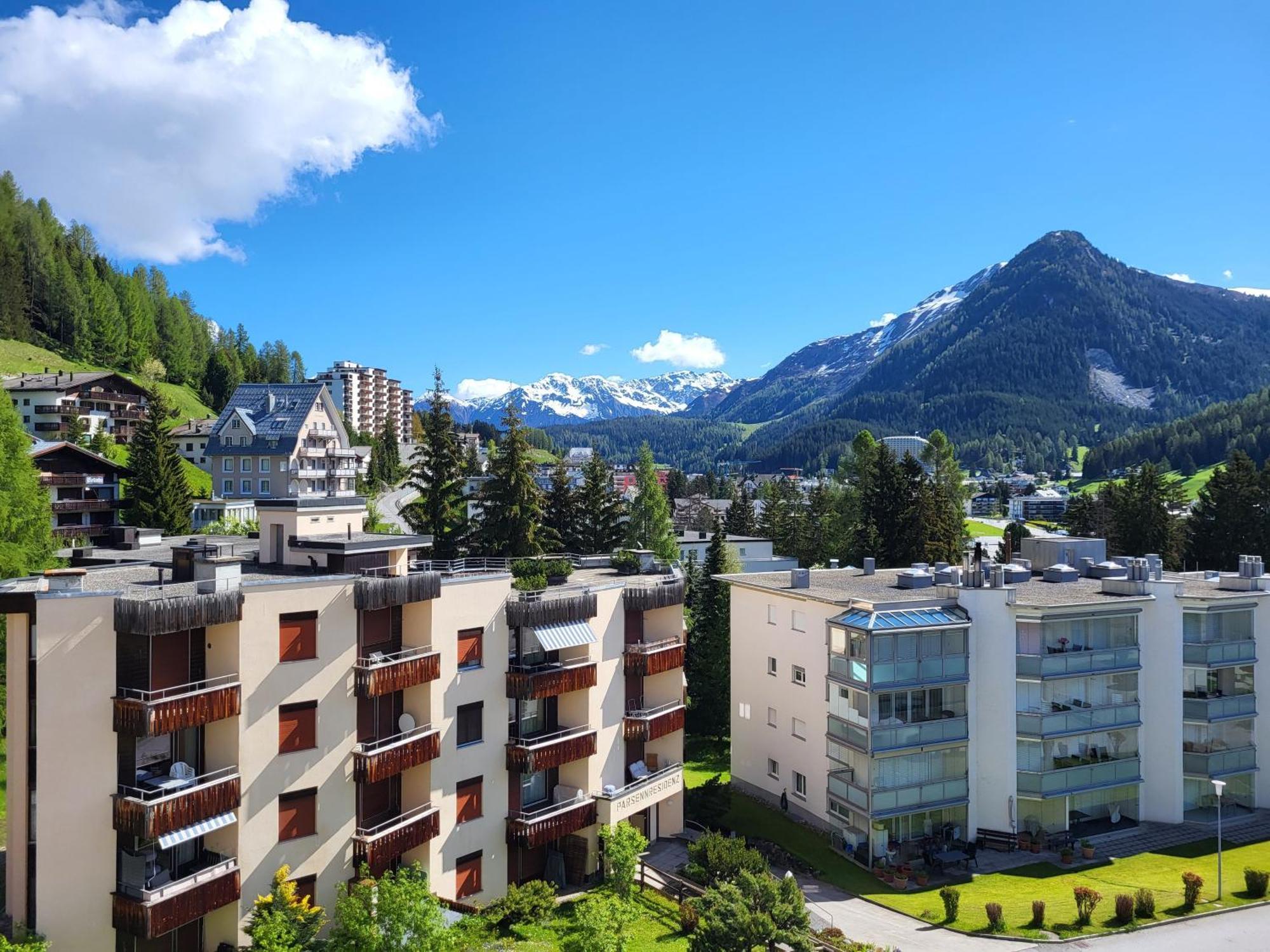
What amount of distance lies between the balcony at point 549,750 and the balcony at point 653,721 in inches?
97.4

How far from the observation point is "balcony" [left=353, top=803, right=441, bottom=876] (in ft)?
87.6

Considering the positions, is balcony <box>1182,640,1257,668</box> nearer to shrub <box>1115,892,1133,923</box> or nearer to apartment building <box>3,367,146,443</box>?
shrub <box>1115,892,1133,923</box>

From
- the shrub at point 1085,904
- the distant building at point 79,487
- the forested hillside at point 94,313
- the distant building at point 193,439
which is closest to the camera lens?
the shrub at point 1085,904

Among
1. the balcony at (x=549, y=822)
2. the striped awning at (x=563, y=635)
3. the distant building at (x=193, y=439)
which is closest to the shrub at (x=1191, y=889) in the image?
the balcony at (x=549, y=822)

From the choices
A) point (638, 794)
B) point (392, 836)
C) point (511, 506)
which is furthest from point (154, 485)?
point (638, 794)

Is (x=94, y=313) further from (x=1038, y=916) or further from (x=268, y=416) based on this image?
(x=1038, y=916)

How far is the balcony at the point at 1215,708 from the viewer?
40219 mm

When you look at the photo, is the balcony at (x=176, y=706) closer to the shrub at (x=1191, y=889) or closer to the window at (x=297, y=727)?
the window at (x=297, y=727)

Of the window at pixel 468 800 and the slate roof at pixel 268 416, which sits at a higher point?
the slate roof at pixel 268 416

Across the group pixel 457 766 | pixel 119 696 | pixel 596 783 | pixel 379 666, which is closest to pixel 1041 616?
pixel 596 783

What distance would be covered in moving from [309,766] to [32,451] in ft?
192

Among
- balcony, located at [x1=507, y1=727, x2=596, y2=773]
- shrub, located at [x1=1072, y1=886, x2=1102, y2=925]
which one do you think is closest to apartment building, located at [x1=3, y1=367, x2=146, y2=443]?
balcony, located at [x1=507, y1=727, x2=596, y2=773]

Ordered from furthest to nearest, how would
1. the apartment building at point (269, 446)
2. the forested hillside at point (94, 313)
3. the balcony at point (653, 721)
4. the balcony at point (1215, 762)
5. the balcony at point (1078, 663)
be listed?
the forested hillside at point (94, 313) → the apartment building at point (269, 446) → the balcony at point (1215, 762) → the balcony at point (1078, 663) → the balcony at point (653, 721)

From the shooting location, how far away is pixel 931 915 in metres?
31.7
